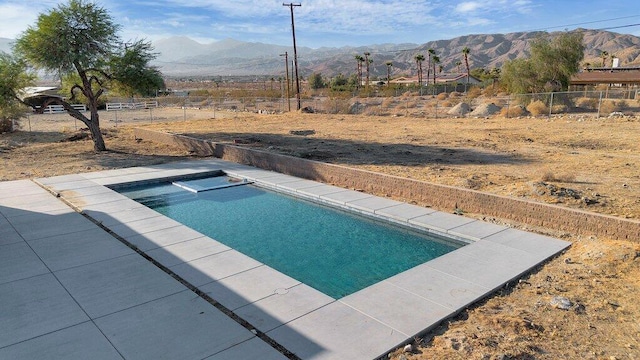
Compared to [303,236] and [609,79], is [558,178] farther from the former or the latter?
[609,79]

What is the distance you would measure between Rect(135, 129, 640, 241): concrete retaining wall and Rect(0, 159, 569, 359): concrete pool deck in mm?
693

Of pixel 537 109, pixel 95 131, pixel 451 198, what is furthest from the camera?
pixel 537 109

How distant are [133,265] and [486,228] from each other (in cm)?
648

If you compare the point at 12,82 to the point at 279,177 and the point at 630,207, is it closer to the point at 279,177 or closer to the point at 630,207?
the point at 279,177

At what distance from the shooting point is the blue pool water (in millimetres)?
7688

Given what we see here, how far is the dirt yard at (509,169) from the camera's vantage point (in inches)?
200

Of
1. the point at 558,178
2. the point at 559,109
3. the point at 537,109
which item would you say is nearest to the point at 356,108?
the point at 537,109

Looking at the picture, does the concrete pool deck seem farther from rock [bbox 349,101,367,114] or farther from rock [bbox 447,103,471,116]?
rock [bbox 349,101,367,114]

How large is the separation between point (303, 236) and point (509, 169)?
24.2 feet

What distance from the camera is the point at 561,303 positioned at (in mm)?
5793

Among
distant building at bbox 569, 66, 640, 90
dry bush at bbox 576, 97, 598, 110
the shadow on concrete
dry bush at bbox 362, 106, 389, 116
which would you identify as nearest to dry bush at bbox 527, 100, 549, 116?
dry bush at bbox 576, 97, 598, 110

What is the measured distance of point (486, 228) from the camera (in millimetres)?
8852

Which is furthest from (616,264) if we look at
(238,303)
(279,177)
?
(279,177)

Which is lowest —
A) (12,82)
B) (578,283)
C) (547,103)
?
(578,283)
